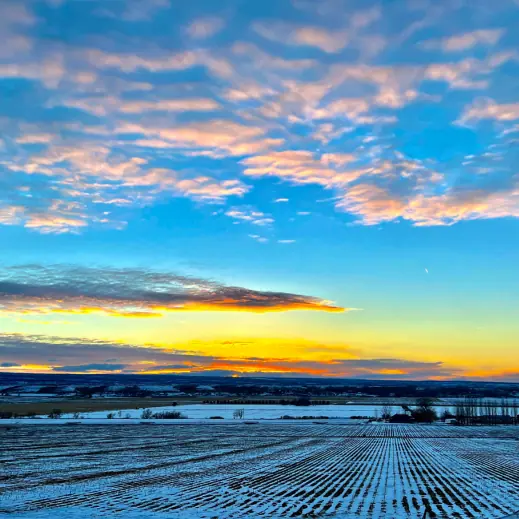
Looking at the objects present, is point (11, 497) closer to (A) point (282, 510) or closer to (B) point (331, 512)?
(A) point (282, 510)

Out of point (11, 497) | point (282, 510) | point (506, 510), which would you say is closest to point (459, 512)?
point (506, 510)

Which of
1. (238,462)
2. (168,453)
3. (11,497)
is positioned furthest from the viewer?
(168,453)

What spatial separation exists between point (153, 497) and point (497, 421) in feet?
439

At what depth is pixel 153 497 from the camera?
90.9 ft

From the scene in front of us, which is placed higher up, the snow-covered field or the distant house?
the snow-covered field

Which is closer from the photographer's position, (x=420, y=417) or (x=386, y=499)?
(x=386, y=499)

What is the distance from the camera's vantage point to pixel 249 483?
108ft

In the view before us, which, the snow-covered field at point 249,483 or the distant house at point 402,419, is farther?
the distant house at point 402,419

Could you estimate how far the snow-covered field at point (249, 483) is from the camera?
969 inches

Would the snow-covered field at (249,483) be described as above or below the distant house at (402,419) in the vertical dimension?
above

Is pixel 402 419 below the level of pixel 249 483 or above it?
below

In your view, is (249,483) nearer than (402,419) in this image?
Yes

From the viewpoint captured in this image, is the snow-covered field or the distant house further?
the distant house

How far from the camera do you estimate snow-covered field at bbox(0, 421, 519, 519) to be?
80.7 feet
